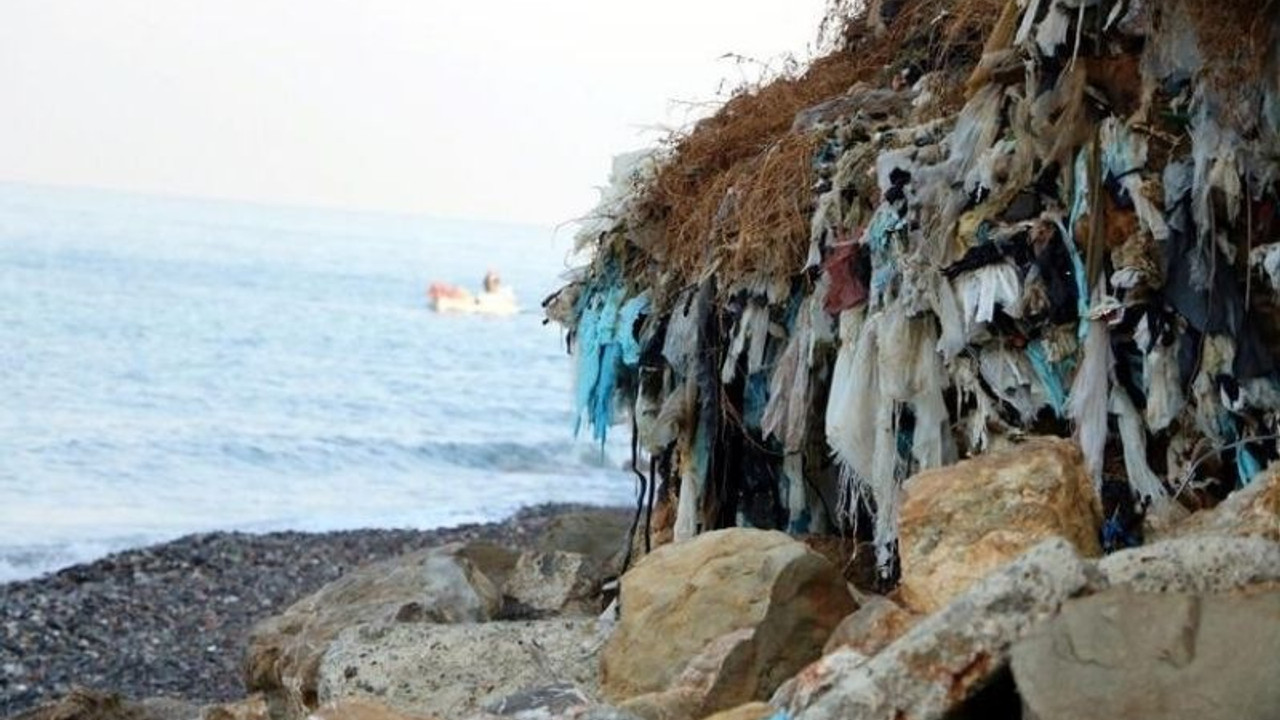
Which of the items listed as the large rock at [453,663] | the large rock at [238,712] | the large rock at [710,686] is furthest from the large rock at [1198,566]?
the large rock at [238,712]

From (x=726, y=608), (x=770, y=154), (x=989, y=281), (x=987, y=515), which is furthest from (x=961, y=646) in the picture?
(x=770, y=154)

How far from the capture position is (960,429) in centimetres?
686

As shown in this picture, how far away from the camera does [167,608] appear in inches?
663

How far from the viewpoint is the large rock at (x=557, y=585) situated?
28.6ft

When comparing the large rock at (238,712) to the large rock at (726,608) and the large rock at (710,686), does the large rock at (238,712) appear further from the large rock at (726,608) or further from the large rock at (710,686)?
the large rock at (710,686)

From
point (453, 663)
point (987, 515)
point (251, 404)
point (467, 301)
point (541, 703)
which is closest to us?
point (987, 515)

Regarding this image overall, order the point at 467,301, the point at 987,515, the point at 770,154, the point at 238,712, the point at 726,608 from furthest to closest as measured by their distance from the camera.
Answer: the point at 467,301, the point at 770,154, the point at 238,712, the point at 726,608, the point at 987,515

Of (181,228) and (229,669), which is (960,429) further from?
(181,228)

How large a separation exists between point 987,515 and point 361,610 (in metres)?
3.55

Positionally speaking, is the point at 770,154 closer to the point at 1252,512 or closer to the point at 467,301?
the point at 1252,512

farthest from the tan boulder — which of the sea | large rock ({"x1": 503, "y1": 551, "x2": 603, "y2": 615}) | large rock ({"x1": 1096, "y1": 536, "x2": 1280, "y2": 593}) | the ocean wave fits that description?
the ocean wave

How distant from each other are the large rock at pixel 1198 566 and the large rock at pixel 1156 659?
0.15 meters

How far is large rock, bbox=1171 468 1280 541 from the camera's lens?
202 inches

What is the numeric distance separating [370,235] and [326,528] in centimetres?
11287
